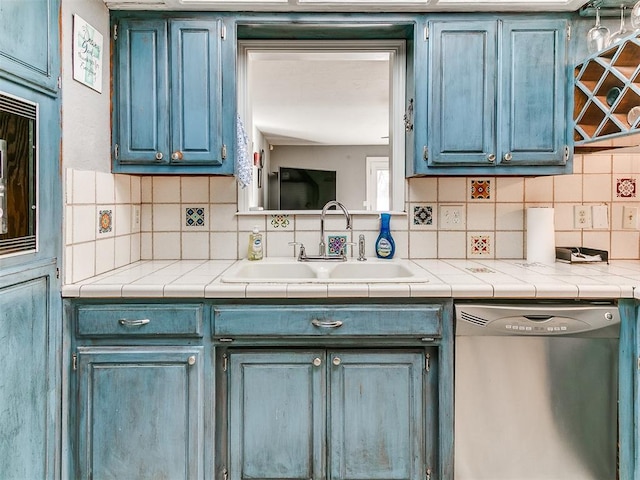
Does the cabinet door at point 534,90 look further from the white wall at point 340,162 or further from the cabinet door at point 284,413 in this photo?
the cabinet door at point 284,413

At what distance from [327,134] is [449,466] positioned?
2471mm

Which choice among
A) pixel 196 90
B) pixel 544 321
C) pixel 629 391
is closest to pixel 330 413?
pixel 544 321

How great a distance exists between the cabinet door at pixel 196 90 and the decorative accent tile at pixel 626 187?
1.92 meters

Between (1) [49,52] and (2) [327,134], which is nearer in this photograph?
(1) [49,52]

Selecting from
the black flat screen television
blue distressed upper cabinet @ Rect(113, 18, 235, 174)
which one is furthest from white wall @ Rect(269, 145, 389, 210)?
blue distressed upper cabinet @ Rect(113, 18, 235, 174)

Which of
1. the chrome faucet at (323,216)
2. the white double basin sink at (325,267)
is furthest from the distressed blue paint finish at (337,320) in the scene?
the chrome faucet at (323,216)

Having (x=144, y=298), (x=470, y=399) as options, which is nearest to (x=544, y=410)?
(x=470, y=399)

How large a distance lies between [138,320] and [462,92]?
158 centimetres

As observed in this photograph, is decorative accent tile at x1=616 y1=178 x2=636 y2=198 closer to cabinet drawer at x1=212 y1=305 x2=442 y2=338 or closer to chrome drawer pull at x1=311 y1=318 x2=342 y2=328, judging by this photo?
cabinet drawer at x1=212 y1=305 x2=442 y2=338

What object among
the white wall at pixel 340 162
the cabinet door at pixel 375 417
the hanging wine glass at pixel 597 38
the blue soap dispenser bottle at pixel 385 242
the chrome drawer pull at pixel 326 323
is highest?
the hanging wine glass at pixel 597 38

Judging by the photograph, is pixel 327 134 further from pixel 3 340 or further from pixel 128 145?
pixel 3 340

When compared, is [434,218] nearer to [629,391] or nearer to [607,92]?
[607,92]

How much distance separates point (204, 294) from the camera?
4.89 feet

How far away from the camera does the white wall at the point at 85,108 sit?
5.04 feet
